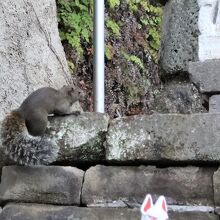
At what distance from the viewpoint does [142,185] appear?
2.65 meters

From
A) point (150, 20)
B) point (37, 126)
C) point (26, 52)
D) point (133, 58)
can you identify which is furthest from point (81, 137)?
point (150, 20)

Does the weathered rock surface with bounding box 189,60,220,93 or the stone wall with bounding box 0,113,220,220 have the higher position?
the weathered rock surface with bounding box 189,60,220,93

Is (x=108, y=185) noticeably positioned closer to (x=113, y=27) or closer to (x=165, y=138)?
(x=165, y=138)

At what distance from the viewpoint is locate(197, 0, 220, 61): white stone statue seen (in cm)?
283

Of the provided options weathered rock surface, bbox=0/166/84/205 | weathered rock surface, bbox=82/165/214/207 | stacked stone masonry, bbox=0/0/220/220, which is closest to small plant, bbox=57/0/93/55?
stacked stone masonry, bbox=0/0/220/220

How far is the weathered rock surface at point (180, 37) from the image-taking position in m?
2.98

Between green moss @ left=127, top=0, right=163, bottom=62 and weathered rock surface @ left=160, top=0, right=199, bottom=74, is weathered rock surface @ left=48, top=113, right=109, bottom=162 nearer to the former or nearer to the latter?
weathered rock surface @ left=160, top=0, right=199, bottom=74

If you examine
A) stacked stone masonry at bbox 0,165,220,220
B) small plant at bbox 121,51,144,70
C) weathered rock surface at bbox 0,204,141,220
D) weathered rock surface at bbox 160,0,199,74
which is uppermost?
weathered rock surface at bbox 160,0,199,74

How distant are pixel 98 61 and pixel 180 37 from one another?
569mm

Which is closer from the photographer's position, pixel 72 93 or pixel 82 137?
pixel 82 137

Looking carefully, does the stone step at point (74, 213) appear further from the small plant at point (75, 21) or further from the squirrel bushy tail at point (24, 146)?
the small plant at point (75, 21)

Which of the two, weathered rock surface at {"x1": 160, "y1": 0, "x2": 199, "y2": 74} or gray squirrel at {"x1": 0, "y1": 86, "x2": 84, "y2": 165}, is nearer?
gray squirrel at {"x1": 0, "y1": 86, "x2": 84, "y2": 165}

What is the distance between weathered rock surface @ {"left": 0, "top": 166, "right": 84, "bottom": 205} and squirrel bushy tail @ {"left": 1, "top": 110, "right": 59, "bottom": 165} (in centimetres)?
6

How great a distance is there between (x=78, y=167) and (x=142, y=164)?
332mm
